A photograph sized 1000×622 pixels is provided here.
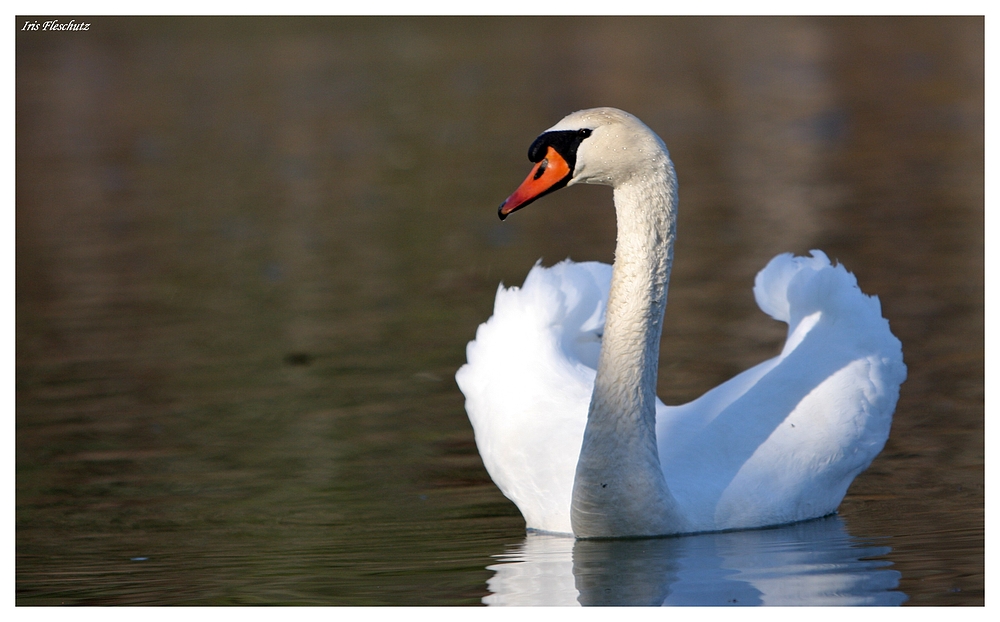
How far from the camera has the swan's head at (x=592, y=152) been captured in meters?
5.19

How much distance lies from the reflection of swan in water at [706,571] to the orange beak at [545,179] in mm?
1353

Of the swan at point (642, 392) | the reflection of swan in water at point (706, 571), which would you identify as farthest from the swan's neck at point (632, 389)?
the reflection of swan in water at point (706, 571)

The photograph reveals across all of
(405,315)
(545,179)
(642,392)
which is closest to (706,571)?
(642,392)

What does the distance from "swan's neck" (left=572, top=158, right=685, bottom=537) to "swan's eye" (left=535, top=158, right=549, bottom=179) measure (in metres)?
0.30

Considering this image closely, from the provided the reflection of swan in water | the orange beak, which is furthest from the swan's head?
the reflection of swan in water

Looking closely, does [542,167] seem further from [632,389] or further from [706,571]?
[706,571]

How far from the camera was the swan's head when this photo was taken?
519cm

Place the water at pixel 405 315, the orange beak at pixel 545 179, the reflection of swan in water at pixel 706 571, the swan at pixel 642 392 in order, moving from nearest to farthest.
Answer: the reflection of swan in water at pixel 706 571
the orange beak at pixel 545 179
the swan at pixel 642 392
the water at pixel 405 315

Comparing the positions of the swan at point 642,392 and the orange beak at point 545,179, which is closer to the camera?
the orange beak at point 545,179

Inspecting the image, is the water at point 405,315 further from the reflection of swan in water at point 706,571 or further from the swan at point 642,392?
the swan at point 642,392

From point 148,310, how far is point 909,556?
23.9 ft

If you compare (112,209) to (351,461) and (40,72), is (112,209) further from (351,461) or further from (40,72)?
(40,72)
